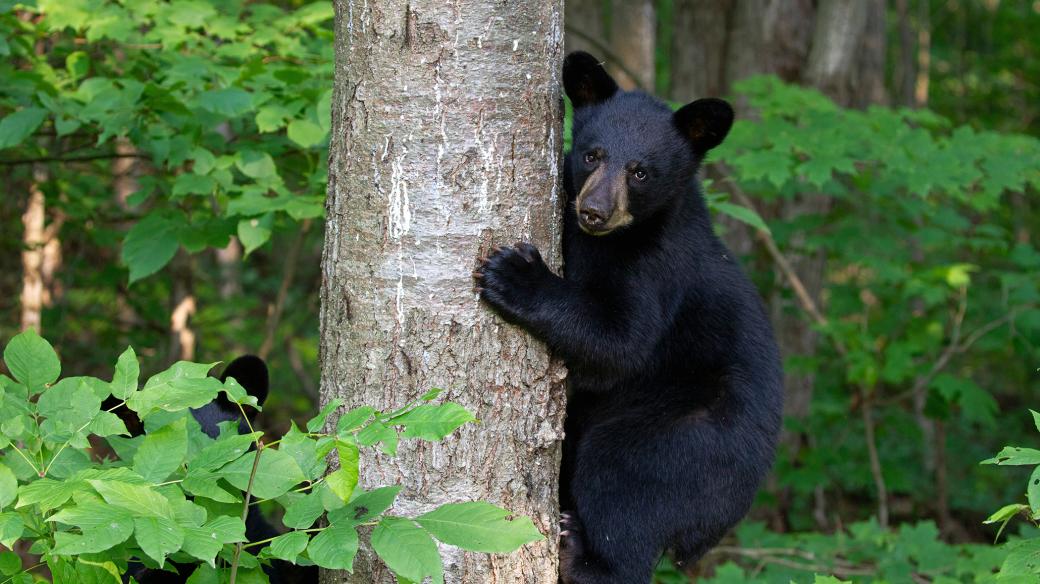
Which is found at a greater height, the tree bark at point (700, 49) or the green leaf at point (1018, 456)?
the tree bark at point (700, 49)

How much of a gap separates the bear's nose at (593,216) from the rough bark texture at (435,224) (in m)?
0.49

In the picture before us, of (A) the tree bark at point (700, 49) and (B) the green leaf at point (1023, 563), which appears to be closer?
(B) the green leaf at point (1023, 563)

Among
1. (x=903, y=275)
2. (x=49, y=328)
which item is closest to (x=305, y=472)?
(x=49, y=328)

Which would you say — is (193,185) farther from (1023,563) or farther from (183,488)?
(1023,563)

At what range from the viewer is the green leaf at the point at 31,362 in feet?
7.04

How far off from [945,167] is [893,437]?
8.39 metres

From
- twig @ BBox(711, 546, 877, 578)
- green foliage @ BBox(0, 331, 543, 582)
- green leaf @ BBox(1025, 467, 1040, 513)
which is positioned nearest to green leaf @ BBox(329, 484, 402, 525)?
green foliage @ BBox(0, 331, 543, 582)

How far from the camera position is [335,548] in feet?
6.04

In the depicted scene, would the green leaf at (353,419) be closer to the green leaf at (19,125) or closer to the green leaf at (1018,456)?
the green leaf at (1018,456)

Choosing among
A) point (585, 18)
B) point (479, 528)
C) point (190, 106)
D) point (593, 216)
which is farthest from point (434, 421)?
point (585, 18)

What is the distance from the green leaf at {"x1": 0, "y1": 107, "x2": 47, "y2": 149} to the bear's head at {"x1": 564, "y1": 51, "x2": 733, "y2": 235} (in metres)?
2.04

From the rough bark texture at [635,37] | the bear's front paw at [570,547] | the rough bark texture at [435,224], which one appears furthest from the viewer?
the rough bark texture at [635,37]

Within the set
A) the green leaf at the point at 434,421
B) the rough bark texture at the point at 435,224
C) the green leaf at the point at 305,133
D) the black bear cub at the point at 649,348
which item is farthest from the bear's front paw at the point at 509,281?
the green leaf at the point at 305,133

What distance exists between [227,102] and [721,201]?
270cm
